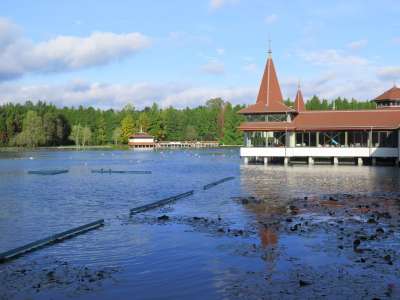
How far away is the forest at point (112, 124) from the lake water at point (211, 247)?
94483mm

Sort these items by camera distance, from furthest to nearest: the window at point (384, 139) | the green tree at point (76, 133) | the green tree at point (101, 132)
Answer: the green tree at point (101, 132) < the green tree at point (76, 133) < the window at point (384, 139)

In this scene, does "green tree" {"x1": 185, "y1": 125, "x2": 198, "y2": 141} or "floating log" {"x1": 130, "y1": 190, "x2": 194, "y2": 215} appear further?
"green tree" {"x1": 185, "y1": 125, "x2": 198, "y2": 141}

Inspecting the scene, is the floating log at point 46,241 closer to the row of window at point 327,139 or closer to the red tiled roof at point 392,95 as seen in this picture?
the row of window at point 327,139

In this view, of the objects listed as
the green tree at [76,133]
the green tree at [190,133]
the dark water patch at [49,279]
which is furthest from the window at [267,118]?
the green tree at [76,133]

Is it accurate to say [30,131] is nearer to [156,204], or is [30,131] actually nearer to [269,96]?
[269,96]

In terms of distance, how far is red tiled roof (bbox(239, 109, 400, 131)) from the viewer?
5331 cm

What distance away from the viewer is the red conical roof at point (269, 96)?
191 ft

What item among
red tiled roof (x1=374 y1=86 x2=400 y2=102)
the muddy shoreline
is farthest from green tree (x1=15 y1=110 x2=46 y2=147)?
the muddy shoreline

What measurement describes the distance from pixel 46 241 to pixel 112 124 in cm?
12140

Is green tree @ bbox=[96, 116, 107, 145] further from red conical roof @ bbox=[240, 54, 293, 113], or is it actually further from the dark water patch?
the dark water patch

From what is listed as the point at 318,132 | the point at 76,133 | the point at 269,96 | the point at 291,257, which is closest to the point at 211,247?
the point at 291,257

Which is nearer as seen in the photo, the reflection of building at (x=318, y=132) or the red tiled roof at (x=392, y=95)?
the reflection of building at (x=318, y=132)

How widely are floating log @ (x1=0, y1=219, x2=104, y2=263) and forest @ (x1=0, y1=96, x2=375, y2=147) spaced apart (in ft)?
336

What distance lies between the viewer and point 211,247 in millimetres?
15586
